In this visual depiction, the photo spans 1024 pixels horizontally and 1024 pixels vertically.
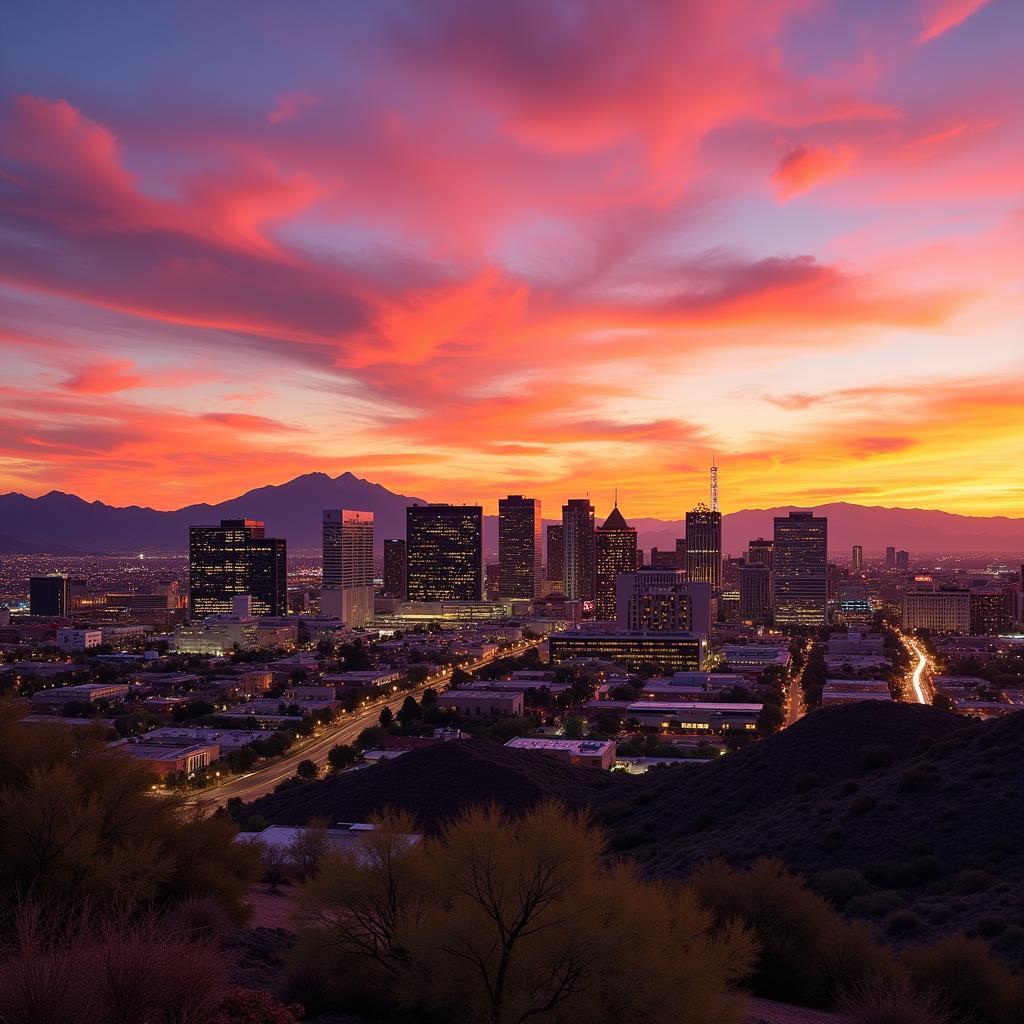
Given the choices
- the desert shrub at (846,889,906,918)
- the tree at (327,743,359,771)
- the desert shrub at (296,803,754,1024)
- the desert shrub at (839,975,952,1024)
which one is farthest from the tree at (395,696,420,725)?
the desert shrub at (839,975,952,1024)

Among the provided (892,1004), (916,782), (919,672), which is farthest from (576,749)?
(919,672)

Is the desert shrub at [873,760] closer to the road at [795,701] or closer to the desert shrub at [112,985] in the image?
the road at [795,701]

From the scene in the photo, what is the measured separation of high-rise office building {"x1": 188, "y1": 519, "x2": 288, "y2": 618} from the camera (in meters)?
178

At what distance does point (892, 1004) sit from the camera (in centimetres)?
1192

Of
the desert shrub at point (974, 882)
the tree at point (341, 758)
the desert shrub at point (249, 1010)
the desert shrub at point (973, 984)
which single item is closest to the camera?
the desert shrub at point (249, 1010)

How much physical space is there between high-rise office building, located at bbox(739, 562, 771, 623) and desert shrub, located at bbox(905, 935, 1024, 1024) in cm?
18306

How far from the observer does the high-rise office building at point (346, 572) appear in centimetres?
16875

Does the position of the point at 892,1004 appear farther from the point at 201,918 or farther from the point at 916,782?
the point at 916,782

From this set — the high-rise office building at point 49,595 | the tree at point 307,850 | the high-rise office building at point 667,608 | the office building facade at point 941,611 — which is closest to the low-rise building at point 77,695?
the tree at point 307,850

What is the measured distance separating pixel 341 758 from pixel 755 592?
15388 centimetres

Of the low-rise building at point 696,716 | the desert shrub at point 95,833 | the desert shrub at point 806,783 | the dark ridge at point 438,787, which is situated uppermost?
the desert shrub at point 95,833

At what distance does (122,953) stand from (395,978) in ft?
16.7

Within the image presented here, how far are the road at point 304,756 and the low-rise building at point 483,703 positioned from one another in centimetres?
599

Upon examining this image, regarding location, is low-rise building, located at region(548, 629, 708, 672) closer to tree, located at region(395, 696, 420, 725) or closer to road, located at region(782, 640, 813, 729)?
road, located at region(782, 640, 813, 729)
